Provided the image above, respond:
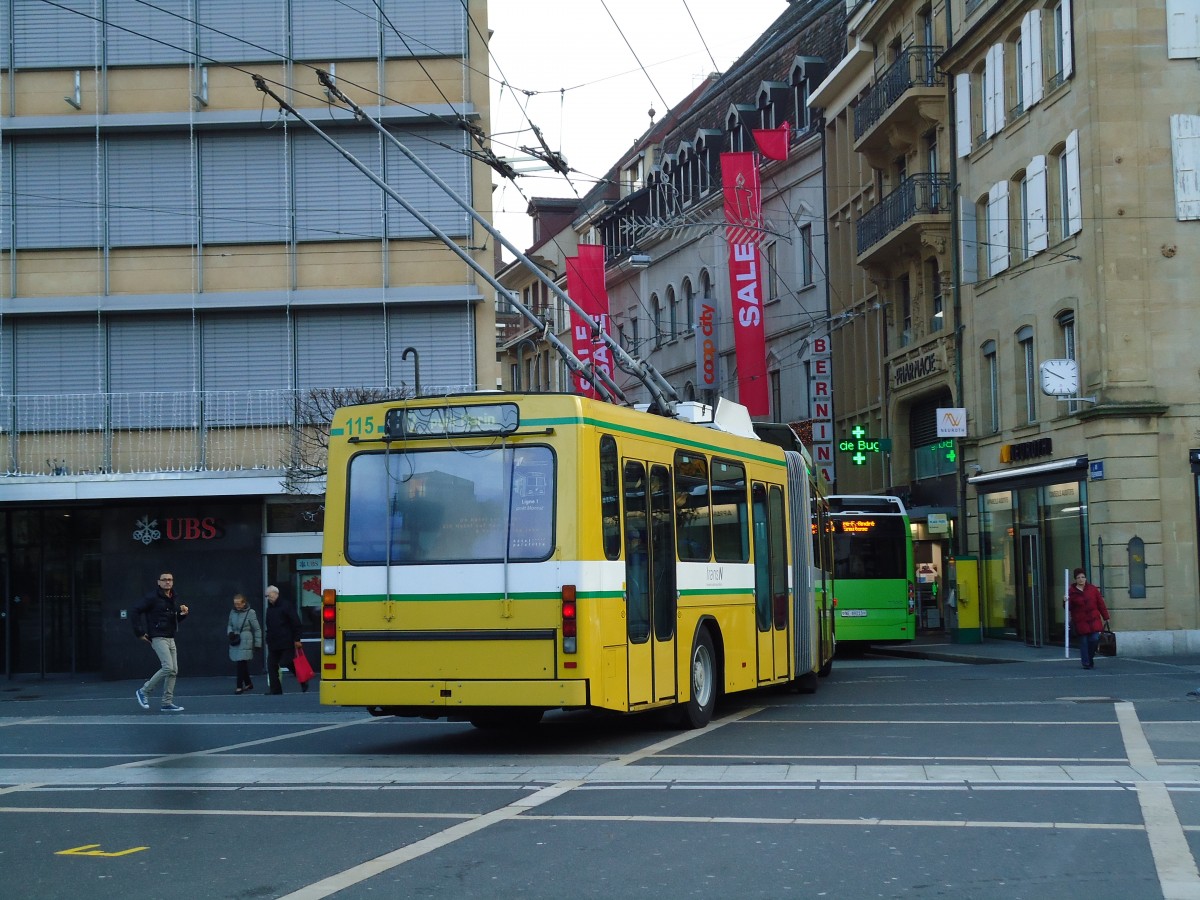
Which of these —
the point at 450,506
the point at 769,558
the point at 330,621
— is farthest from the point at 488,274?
the point at 330,621

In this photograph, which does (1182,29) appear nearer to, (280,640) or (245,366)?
(245,366)

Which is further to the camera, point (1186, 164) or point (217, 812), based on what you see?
point (1186, 164)

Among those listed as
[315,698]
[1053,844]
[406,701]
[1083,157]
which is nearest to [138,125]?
[315,698]

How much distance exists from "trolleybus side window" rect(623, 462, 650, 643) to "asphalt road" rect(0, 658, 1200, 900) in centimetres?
105

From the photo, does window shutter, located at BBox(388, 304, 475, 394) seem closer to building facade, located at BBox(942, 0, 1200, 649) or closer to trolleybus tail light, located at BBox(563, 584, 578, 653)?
building facade, located at BBox(942, 0, 1200, 649)

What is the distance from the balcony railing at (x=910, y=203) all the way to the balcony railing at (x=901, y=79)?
204 cm

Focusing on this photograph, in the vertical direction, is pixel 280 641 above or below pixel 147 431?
below

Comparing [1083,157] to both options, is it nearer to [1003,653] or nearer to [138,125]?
[1003,653]

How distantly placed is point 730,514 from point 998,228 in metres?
19.8

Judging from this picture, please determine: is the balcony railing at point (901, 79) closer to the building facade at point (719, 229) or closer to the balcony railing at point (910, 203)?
the balcony railing at point (910, 203)

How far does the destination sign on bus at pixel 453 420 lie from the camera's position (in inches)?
525

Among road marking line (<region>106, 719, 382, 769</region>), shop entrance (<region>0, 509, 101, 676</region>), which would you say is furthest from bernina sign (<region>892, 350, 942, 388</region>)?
road marking line (<region>106, 719, 382, 769</region>)

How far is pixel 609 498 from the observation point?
13.5 metres

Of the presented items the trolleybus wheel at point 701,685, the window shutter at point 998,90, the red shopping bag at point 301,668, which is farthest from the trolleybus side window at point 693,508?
the window shutter at point 998,90
